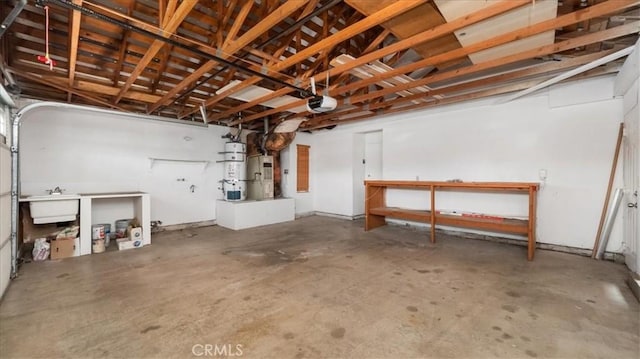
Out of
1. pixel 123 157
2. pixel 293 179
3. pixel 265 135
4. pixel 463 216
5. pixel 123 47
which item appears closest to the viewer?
pixel 123 47

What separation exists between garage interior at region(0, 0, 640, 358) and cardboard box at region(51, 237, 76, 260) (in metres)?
0.03

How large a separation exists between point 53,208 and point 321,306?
13.1 ft

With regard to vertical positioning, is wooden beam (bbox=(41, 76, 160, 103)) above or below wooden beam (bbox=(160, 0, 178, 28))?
below

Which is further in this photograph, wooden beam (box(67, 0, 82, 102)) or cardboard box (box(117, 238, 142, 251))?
cardboard box (box(117, 238, 142, 251))

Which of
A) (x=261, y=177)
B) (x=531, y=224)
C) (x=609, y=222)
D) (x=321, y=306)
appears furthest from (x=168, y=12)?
(x=609, y=222)

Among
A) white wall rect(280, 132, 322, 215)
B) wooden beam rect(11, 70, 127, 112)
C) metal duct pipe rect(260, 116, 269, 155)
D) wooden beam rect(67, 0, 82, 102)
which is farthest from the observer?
white wall rect(280, 132, 322, 215)

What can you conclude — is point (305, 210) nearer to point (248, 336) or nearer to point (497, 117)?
point (497, 117)

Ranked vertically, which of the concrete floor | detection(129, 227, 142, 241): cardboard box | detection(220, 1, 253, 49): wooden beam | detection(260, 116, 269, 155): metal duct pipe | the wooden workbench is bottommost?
the concrete floor

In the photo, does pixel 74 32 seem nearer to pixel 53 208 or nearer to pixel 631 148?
pixel 53 208

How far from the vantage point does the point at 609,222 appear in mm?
3598

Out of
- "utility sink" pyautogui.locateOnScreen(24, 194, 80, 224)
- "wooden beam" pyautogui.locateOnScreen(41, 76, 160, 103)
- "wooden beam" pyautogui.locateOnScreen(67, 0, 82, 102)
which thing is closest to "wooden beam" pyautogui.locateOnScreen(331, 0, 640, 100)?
"wooden beam" pyautogui.locateOnScreen(67, 0, 82, 102)

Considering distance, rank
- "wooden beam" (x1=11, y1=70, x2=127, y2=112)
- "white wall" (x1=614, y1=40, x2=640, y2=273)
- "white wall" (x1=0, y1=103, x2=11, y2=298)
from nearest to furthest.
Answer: "white wall" (x1=0, y1=103, x2=11, y2=298)
"white wall" (x1=614, y1=40, x2=640, y2=273)
"wooden beam" (x1=11, y1=70, x2=127, y2=112)

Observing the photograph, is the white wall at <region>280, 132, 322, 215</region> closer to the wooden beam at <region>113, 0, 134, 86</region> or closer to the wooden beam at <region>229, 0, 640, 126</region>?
the wooden beam at <region>229, 0, 640, 126</region>

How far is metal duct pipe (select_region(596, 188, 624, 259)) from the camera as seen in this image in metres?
3.56
